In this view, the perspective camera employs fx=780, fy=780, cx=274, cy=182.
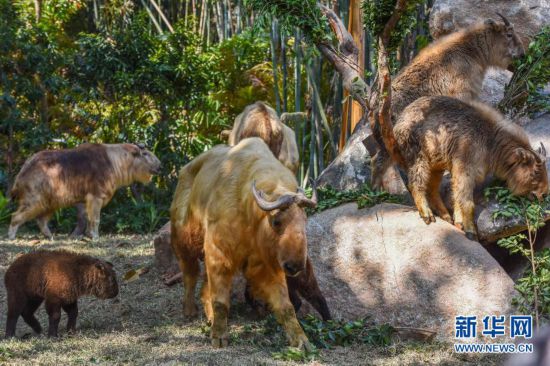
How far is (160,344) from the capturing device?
21.1ft

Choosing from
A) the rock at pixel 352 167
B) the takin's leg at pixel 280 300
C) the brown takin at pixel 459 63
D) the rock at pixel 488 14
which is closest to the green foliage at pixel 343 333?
the takin's leg at pixel 280 300

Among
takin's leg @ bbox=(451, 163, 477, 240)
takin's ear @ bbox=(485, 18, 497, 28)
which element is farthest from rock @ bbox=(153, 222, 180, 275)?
takin's ear @ bbox=(485, 18, 497, 28)

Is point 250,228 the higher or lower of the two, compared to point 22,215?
higher

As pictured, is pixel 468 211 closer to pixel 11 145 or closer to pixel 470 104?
pixel 470 104

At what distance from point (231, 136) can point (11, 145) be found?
18.3ft

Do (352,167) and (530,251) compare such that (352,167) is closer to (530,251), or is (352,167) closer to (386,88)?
(386,88)

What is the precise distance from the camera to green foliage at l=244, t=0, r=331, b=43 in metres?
8.27

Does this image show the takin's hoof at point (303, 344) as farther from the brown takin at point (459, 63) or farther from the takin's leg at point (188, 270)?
the brown takin at point (459, 63)

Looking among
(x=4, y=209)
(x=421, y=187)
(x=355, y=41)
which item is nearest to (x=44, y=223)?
(x=4, y=209)

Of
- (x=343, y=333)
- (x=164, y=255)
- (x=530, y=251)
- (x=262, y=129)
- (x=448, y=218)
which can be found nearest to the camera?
(x=343, y=333)

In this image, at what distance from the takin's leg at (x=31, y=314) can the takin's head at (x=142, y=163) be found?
640 cm

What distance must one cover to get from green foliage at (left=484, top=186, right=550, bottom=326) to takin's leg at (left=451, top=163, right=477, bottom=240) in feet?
0.91

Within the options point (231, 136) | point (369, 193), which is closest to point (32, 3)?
point (231, 136)

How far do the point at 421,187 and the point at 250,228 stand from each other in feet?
6.95
